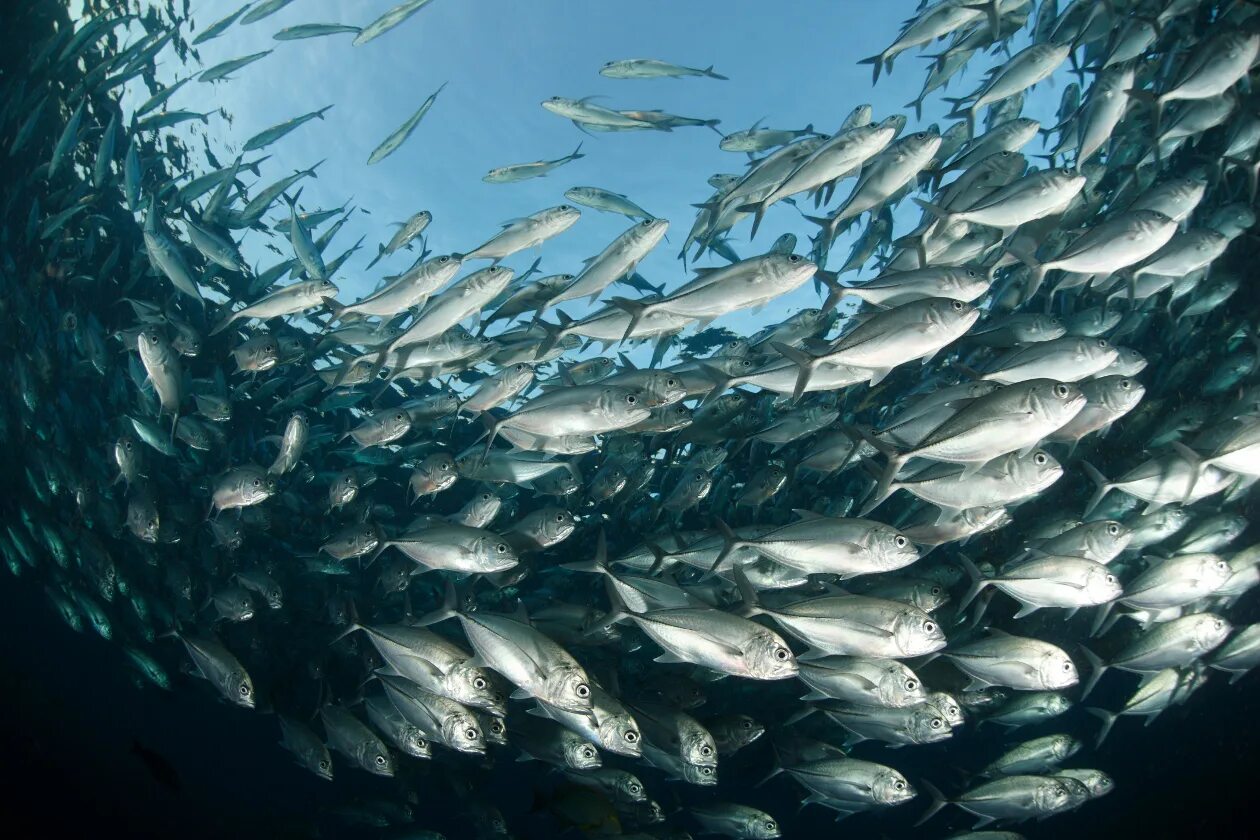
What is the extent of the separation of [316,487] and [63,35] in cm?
673

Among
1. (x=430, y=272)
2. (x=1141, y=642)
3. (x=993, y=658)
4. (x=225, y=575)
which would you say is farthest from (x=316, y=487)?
(x=1141, y=642)

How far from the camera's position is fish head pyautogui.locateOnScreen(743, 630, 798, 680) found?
4.02 m

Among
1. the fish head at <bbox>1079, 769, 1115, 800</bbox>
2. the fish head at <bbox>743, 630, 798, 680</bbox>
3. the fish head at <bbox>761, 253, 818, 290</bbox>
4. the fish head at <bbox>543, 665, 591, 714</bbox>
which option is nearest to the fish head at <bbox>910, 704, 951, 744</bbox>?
the fish head at <bbox>743, 630, 798, 680</bbox>

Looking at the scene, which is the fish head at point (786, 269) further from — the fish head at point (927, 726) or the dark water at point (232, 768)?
the dark water at point (232, 768)

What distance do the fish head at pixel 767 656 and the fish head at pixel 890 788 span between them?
247 centimetres

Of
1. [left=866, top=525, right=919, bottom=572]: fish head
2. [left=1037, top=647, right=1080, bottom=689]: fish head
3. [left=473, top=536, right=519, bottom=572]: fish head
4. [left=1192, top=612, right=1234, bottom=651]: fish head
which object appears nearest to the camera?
[left=866, top=525, right=919, bottom=572]: fish head

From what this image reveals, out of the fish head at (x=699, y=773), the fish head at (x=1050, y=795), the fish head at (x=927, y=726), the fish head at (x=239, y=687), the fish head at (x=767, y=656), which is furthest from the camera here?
the fish head at (x=1050, y=795)

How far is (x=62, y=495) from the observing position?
9609mm

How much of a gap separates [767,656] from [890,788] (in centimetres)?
274

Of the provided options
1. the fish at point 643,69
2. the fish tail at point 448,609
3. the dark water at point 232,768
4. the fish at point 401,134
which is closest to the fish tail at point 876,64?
the fish at point 643,69

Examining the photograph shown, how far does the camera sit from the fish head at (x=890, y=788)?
5488mm

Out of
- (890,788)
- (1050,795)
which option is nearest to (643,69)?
(890,788)

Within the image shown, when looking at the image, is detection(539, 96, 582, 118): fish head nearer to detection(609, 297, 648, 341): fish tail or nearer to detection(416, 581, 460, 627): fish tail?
detection(609, 297, 648, 341): fish tail

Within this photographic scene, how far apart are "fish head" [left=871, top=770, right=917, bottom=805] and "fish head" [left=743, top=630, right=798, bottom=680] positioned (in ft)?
8.09
